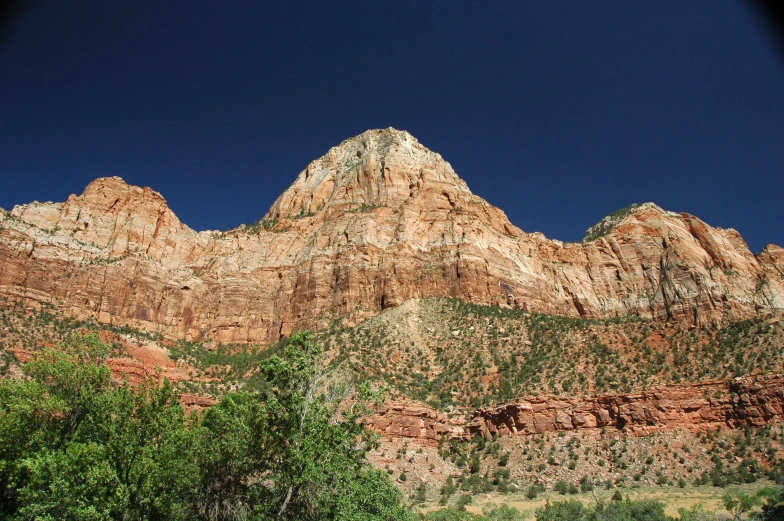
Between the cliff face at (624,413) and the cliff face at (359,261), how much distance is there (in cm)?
2132

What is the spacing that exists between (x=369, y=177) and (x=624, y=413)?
5314cm

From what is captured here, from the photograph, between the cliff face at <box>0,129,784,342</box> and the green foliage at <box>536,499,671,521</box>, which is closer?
the green foliage at <box>536,499,671,521</box>

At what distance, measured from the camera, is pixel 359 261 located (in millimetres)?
65438

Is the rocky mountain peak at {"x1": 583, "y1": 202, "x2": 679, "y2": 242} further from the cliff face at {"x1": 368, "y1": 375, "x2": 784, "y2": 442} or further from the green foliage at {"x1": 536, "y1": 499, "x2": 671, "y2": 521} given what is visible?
the green foliage at {"x1": 536, "y1": 499, "x2": 671, "y2": 521}

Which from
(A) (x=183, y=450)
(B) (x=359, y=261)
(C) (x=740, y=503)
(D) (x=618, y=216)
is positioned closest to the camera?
(A) (x=183, y=450)

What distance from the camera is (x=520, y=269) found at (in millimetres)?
69688

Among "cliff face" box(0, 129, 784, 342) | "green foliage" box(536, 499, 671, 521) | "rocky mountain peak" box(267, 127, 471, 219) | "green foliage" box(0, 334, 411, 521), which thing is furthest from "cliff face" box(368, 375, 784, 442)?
"rocky mountain peak" box(267, 127, 471, 219)

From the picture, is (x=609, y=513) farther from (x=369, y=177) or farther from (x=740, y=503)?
(x=369, y=177)

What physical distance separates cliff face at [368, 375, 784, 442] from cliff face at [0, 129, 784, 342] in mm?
21321

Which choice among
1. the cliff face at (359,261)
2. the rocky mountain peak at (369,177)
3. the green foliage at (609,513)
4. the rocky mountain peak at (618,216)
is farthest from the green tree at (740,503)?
the rocky mountain peak at (618,216)

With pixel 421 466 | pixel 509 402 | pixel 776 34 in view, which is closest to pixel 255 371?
pixel 421 466

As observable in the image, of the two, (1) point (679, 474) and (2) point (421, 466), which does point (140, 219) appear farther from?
(1) point (679, 474)

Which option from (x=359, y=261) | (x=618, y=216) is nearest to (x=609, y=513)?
(x=359, y=261)

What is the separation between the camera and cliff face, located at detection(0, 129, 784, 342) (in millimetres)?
63562
